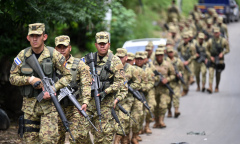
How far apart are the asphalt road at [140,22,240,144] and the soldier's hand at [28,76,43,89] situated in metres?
4.93

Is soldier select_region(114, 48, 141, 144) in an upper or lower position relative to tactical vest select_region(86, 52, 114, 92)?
lower

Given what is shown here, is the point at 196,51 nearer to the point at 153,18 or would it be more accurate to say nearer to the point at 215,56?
the point at 215,56

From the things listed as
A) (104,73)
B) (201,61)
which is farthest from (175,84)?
(104,73)

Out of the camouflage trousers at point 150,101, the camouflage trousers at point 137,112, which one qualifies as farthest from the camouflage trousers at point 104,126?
the camouflage trousers at point 150,101

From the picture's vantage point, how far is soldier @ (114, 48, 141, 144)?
A: 10336mm

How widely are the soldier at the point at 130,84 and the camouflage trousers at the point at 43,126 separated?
2.94 meters

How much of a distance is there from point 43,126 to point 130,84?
3.84 meters

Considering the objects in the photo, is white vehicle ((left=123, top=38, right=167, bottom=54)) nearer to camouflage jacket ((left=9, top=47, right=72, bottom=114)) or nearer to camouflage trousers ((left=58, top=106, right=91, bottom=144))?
camouflage trousers ((left=58, top=106, right=91, bottom=144))

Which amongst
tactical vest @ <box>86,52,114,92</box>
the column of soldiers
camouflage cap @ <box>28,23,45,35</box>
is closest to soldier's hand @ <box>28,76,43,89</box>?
the column of soldiers

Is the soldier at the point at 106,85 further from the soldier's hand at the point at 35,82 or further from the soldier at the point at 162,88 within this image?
the soldier at the point at 162,88

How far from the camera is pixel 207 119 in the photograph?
1446 cm

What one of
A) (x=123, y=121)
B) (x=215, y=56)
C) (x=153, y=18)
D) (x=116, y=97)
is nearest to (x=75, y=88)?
(x=116, y=97)

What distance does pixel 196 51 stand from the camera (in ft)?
64.8

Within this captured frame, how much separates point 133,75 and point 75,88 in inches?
95.4
